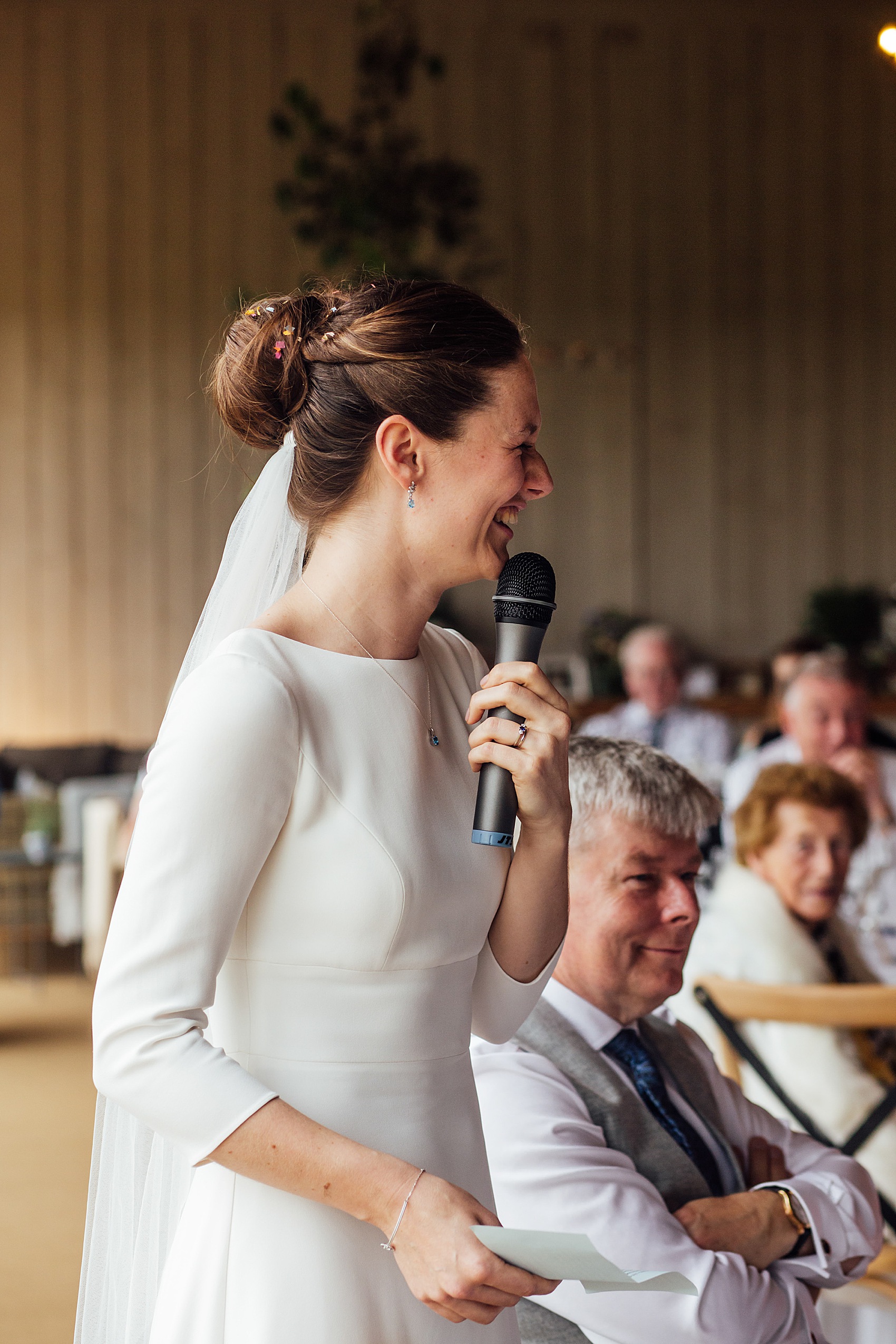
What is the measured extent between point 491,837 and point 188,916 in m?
0.25

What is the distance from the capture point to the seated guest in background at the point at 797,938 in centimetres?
240

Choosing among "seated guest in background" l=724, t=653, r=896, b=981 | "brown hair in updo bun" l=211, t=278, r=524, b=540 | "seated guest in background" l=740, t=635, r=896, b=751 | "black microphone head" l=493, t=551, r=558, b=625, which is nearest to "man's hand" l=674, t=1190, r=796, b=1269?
"black microphone head" l=493, t=551, r=558, b=625

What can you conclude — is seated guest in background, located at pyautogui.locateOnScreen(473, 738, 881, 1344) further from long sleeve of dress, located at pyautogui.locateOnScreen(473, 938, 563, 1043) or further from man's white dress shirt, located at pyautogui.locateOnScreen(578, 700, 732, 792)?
man's white dress shirt, located at pyautogui.locateOnScreen(578, 700, 732, 792)

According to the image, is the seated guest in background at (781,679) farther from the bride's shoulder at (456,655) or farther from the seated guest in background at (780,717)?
the bride's shoulder at (456,655)

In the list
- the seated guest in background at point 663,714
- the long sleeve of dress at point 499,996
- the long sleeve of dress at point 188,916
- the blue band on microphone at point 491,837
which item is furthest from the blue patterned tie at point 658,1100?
the seated guest in background at point 663,714

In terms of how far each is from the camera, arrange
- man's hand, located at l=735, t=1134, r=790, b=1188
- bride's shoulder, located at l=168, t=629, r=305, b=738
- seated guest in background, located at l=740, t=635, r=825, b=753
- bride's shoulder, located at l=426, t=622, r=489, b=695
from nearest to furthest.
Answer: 1. bride's shoulder, located at l=168, t=629, r=305, b=738
2. bride's shoulder, located at l=426, t=622, r=489, b=695
3. man's hand, located at l=735, t=1134, r=790, b=1188
4. seated guest in background, located at l=740, t=635, r=825, b=753

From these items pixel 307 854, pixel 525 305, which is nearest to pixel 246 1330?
pixel 307 854

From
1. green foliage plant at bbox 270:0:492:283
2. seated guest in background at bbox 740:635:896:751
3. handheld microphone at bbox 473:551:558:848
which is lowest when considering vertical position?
seated guest in background at bbox 740:635:896:751

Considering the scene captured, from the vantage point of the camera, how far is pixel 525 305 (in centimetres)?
954

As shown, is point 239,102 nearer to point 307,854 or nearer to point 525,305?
point 525,305

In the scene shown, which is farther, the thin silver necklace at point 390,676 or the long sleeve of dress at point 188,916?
the thin silver necklace at point 390,676

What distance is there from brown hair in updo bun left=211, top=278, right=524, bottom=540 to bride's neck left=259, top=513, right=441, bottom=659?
4 cm

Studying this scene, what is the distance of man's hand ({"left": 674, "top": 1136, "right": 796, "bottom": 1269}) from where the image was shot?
57.6 inches

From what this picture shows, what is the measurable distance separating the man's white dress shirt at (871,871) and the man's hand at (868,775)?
60mm
